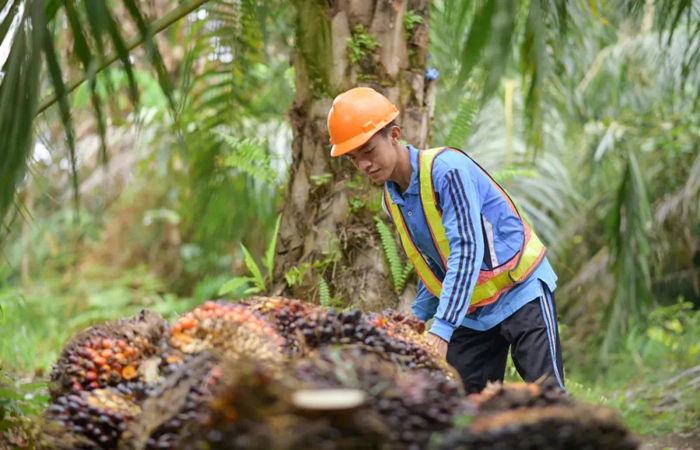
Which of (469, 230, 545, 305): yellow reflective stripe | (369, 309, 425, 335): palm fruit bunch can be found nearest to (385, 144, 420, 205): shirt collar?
(469, 230, 545, 305): yellow reflective stripe

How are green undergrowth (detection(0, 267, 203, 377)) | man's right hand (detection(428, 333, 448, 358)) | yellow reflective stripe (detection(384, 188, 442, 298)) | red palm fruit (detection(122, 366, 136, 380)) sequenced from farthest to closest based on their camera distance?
1. green undergrowth (detection(0, 267, 203, 377))
2. yellow reflective stripe (detection(384, 188, 442, 298))
3. man's right hand (detection(428, 333, 448, 358))
4. red palm fruit (detection(122, 366, 136, 380))

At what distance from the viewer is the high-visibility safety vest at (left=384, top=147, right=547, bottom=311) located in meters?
2.66

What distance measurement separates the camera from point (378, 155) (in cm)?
266

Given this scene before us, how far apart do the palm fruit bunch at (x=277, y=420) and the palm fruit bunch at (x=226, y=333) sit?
48cm

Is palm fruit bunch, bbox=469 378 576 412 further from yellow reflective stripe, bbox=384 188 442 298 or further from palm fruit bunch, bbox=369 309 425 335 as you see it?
yellow reflective stripe, bbox=384 188 442 298

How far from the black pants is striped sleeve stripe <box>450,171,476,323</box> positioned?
15.8 inches

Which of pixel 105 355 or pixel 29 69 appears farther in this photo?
pixel 105 355

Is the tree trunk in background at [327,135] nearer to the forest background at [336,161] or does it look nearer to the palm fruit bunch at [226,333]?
the forest background at [336,161]

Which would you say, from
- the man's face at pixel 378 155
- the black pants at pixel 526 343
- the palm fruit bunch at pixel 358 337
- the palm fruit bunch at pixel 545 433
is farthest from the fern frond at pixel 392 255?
the palm fruit bunch at pixel 545 433

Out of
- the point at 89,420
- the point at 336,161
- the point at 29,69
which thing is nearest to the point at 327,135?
the point at 336,161

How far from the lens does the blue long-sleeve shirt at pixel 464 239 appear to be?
2492 mm

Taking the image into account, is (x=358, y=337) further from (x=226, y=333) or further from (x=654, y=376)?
(x=654, y=376)

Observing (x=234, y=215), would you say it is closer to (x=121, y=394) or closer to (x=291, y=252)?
(x=291, y=252)

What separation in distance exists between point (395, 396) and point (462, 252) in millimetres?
1174
